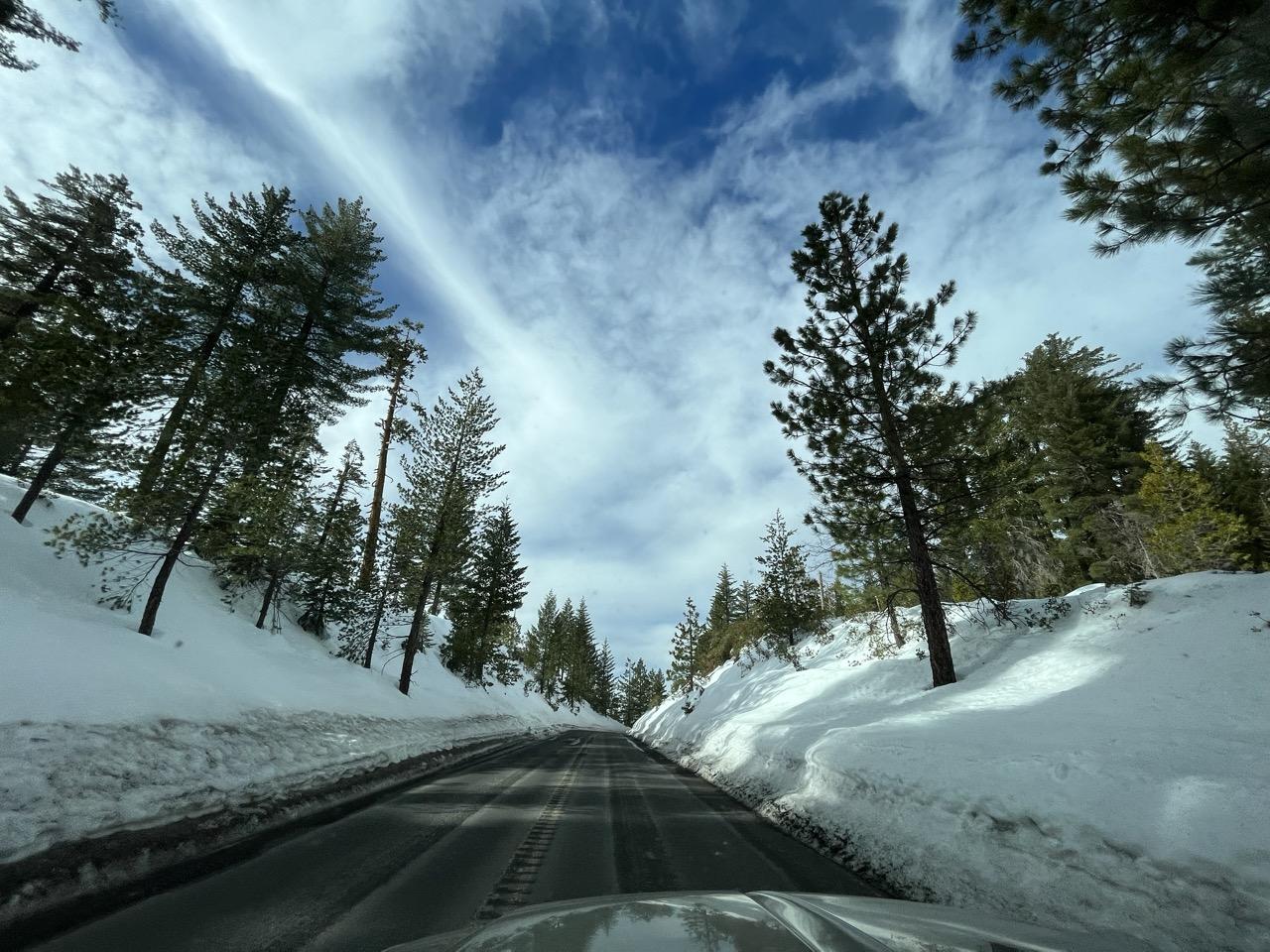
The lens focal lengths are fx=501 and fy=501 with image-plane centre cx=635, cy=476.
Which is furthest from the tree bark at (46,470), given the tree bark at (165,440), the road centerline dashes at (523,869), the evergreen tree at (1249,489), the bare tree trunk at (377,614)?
the evergreen tree at (1249,489)

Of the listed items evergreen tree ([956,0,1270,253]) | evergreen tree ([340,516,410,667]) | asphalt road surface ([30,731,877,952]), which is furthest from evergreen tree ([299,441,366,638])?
evergreen tree ([956,0,1270,253])

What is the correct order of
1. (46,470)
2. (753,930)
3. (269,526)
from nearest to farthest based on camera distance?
(753,930), (46,470), (269,526)

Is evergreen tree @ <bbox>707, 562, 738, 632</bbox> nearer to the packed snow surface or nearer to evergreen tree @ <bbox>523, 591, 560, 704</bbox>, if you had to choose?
evergreen tree @ <bbox>523, 591, 560, 704</bbox>

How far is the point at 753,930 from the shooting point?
1928mm

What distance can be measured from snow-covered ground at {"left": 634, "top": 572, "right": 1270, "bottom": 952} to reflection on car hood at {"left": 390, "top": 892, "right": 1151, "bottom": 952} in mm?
1434

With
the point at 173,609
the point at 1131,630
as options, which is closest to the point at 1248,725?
the point at 1131,630

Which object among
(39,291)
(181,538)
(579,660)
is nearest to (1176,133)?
(181,538)

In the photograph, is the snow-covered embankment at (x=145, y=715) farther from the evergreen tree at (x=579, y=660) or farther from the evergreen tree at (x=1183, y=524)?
the evergreen tree at (x=579, y=660)

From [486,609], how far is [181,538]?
2644cm

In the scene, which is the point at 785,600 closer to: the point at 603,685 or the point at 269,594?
the point at 269,594

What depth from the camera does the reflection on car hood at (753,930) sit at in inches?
71.8

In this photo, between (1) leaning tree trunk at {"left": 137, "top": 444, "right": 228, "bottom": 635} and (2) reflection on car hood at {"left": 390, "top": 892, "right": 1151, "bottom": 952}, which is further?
(1) leaning tree trunk at {"left": 137, "top": 444, "right": 228, "bottom": 635}

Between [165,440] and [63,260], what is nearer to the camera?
[165,440]

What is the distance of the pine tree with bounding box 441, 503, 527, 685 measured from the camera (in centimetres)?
3048
